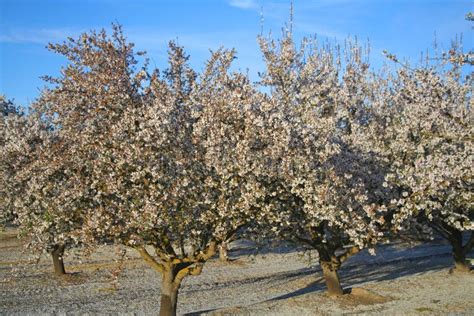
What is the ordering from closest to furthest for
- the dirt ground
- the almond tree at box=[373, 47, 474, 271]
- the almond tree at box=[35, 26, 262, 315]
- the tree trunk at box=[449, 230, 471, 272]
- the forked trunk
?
the almond tree at box=[35, 26, 262, 315], the almond tree at box=[373, 47, 474, 271], the dirt ground, the forked trunk, the tree trunk at box=[449, 230, 471, 272]

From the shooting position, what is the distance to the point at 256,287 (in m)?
25.7

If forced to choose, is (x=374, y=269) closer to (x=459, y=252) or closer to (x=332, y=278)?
(x=459, y=252)

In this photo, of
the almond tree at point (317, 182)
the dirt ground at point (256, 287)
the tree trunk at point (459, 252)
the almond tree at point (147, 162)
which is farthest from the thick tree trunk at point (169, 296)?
the tree trunk at point (459, 252)

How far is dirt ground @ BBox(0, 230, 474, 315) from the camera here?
19.0 meters

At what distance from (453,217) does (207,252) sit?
30.8 feet

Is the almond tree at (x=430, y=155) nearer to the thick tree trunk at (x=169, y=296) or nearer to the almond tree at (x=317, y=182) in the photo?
the almond tree at (x=317, y=182)

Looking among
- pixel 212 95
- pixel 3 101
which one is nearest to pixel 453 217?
pixel 212 95

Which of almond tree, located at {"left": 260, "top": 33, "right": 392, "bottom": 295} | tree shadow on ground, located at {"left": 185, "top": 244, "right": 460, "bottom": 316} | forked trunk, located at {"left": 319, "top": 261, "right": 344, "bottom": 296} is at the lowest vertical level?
tree shadow on ground, located at {"left": 185, "top": 244, "right": 460, "bottom": 316}

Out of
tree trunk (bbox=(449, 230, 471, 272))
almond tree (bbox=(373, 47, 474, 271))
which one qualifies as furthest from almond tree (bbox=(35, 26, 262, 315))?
tree trunk (bbox=(449, 230, 471, 272))

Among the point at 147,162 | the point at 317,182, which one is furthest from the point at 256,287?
the point at 147,162

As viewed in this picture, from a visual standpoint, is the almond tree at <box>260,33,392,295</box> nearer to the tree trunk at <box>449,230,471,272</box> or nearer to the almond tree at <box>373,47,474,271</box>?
the almond tree at <box>373,47,474,271</box>

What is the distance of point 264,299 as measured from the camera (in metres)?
22.0

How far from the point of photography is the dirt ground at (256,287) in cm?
1895

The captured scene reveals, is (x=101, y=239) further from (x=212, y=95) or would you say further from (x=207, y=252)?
(x=212, y=95)
